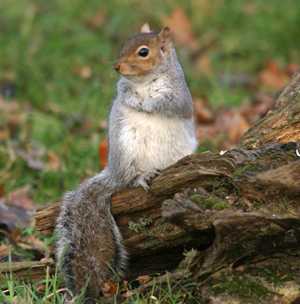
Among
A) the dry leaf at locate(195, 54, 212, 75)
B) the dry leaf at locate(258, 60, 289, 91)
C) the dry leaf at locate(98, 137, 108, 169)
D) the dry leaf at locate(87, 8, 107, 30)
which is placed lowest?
the dry leaf at locate(98, 137, 108, 169)

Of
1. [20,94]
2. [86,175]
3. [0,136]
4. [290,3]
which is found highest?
[290,3]

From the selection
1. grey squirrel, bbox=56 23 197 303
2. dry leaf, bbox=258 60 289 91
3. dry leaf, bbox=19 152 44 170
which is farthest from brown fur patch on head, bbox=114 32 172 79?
dry leaf, bbox=258 60 289 91

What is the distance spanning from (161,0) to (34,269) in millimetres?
4848

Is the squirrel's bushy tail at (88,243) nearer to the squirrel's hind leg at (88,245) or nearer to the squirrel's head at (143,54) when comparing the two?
the squirrel's hind leg at (88,245)

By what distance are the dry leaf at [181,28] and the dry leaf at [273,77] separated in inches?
43.7

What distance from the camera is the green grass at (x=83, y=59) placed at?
3.78 meters

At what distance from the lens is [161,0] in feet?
20.7

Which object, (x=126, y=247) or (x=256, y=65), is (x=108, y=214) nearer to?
(x=126, y=247)

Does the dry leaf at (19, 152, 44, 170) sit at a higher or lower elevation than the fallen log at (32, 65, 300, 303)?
higher

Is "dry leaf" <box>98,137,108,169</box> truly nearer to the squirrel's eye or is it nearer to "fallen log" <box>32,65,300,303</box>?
the squirrel's eye

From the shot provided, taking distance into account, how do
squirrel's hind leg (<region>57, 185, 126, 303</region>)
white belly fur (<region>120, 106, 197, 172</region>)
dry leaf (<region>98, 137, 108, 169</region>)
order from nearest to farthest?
squirrel's hind leg (<region>57, 185, 126, 303</region>), white belly fur (<region>120, 106, 197, 172</region>), dry leaf (<region>98, 137, 108, 169</region>)

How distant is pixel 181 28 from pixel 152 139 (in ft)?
13.3

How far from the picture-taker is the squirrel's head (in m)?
2.53

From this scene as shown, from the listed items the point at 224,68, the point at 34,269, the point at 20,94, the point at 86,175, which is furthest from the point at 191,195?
the point at 224,68
